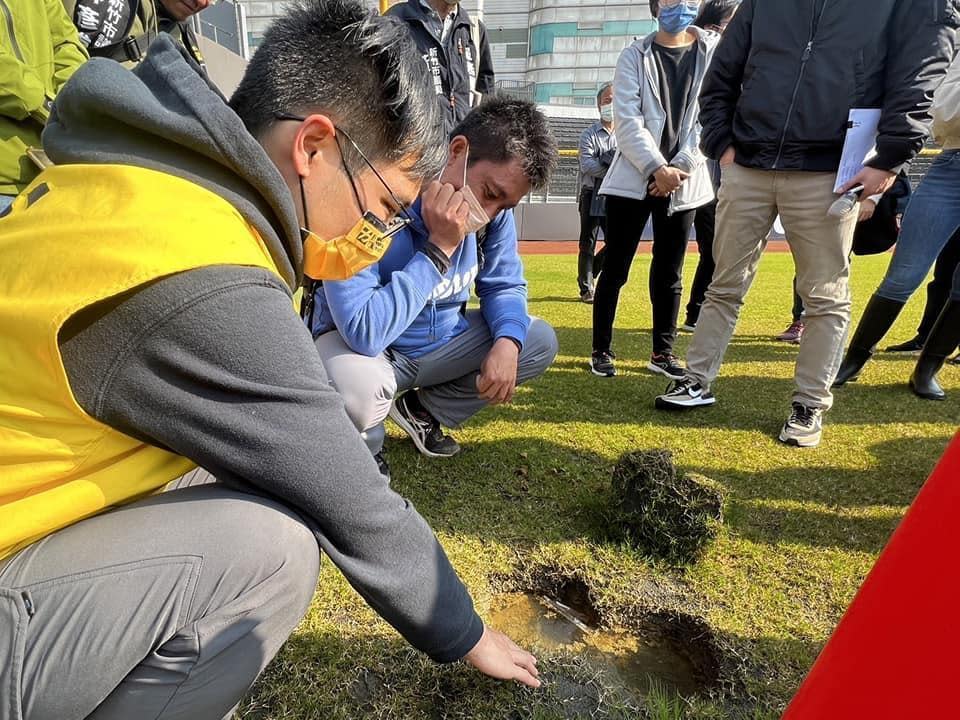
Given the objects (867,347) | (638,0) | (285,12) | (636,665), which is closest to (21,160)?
(285,12)

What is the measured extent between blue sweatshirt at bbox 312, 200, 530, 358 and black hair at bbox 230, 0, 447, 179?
83 centimetres

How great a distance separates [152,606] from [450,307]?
166 cm

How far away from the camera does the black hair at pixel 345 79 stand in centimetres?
117

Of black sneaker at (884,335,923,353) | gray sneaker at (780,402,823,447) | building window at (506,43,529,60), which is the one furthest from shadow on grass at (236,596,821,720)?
building window at (506,43,529,60)

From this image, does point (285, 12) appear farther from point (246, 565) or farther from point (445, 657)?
point (445, 657)

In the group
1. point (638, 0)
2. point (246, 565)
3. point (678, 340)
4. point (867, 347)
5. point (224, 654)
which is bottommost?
point (678, 340)

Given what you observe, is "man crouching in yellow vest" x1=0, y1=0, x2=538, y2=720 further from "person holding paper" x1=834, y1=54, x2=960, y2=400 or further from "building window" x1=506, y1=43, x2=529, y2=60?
"building window" x1=506, y1=43, x2=529, y2=60

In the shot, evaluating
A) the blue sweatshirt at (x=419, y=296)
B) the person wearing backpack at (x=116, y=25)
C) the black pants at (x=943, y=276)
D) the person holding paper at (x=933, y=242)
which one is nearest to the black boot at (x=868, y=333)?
the person holding paper at (x=933, y=242)

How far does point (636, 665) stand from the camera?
5.42 ft

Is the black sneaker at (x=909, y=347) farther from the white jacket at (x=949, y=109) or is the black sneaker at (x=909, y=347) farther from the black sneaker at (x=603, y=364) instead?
the black sneaker at (x=603, y=364)

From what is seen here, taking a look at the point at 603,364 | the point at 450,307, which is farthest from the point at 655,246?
the point at 450,307

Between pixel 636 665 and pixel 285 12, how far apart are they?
1810mm

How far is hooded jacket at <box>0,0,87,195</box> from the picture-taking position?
1.94 metres

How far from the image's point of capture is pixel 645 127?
139 inches
